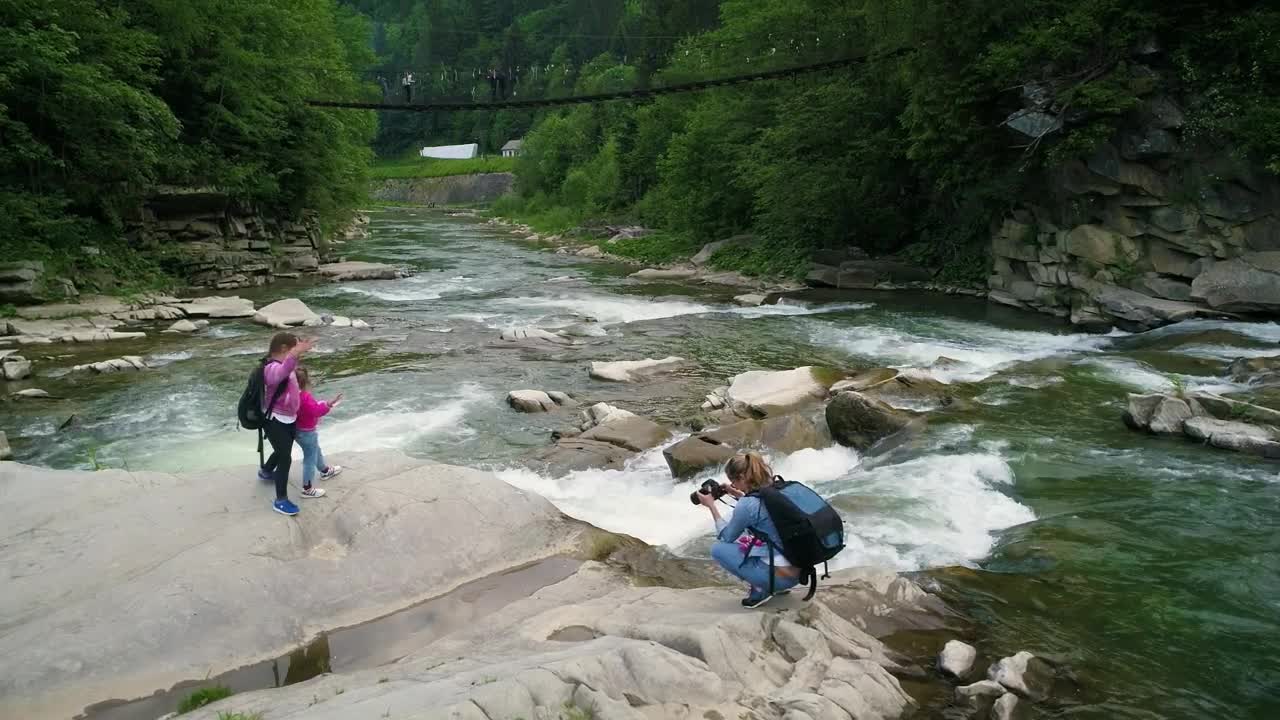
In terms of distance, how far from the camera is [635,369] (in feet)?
52.7

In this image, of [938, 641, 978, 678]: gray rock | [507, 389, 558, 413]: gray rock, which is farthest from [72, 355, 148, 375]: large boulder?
[938, 641, 978, 678]: gray rock

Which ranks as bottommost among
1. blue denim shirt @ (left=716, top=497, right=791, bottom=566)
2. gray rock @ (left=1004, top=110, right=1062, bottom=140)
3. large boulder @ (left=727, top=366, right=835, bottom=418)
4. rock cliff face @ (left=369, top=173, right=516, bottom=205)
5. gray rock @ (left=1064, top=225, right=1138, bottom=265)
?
rock cliff face @ (left=369, top=173, right=516, bottom=205)

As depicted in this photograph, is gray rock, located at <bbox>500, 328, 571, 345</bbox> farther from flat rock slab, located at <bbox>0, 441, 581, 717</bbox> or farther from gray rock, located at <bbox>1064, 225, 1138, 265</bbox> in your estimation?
gray rock, located at <bbox>1064, 225, 1138, 265</bbox>

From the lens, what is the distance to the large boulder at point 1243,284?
59.7ft

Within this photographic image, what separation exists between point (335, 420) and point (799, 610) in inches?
371

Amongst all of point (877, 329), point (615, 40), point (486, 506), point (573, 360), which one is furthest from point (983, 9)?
point (615, 40)

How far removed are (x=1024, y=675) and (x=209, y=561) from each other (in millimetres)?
5725

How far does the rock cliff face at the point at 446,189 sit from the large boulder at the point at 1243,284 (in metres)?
84.6

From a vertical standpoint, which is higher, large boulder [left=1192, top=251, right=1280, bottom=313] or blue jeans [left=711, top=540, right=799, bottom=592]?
large boulder [left=1192, top=251, right=1280, bottom=313]

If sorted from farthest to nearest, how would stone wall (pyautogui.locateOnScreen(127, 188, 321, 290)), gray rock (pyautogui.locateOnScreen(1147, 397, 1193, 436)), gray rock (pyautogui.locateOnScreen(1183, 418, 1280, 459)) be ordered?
stone wall (pyautogui.locateOnScreen(127, 188, 321, 290)), gray rock (pyautogui.locateOnScreen(1147, 397, 1193, 436)), gray rock (pyautogui.locateOnScreen(1183, 418, 1280, 459))

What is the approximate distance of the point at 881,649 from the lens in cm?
579

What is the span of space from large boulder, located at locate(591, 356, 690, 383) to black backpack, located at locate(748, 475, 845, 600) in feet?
32.9

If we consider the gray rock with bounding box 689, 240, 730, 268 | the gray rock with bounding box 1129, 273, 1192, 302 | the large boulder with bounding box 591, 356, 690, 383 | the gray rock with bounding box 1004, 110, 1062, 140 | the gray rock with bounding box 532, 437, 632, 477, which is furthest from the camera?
the gray rock with bounding box 689, 240, 730, 268

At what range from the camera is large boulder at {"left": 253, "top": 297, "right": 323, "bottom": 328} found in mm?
20922
